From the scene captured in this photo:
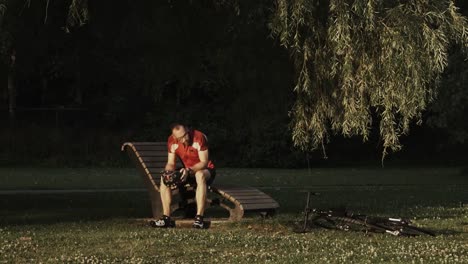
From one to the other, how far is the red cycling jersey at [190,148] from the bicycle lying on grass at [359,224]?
1.63 m

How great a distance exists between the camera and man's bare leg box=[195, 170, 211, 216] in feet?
36.0

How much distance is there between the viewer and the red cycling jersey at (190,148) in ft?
37.3

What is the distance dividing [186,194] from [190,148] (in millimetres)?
714

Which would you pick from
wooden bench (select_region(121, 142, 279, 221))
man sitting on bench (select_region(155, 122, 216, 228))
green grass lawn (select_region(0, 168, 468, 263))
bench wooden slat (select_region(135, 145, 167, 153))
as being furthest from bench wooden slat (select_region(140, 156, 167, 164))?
green grass lawn (select_region(0, 168, 468, 263))

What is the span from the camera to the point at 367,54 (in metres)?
9.84

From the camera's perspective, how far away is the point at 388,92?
9.71 meters

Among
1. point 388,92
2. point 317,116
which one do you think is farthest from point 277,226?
point 388,92

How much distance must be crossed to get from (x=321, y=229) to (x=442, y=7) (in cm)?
317

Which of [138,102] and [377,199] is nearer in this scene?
[377,199]

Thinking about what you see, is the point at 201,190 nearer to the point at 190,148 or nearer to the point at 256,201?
the point at 190,148

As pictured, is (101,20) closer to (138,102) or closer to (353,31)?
(353,31)

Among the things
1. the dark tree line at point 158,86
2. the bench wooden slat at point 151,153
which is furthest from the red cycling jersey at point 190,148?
the dark tree line at point 158,86

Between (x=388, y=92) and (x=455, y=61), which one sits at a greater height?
(x=455, y=61)

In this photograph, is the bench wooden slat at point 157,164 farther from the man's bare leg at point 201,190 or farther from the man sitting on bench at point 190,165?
the man's bare leg at point 201,190
